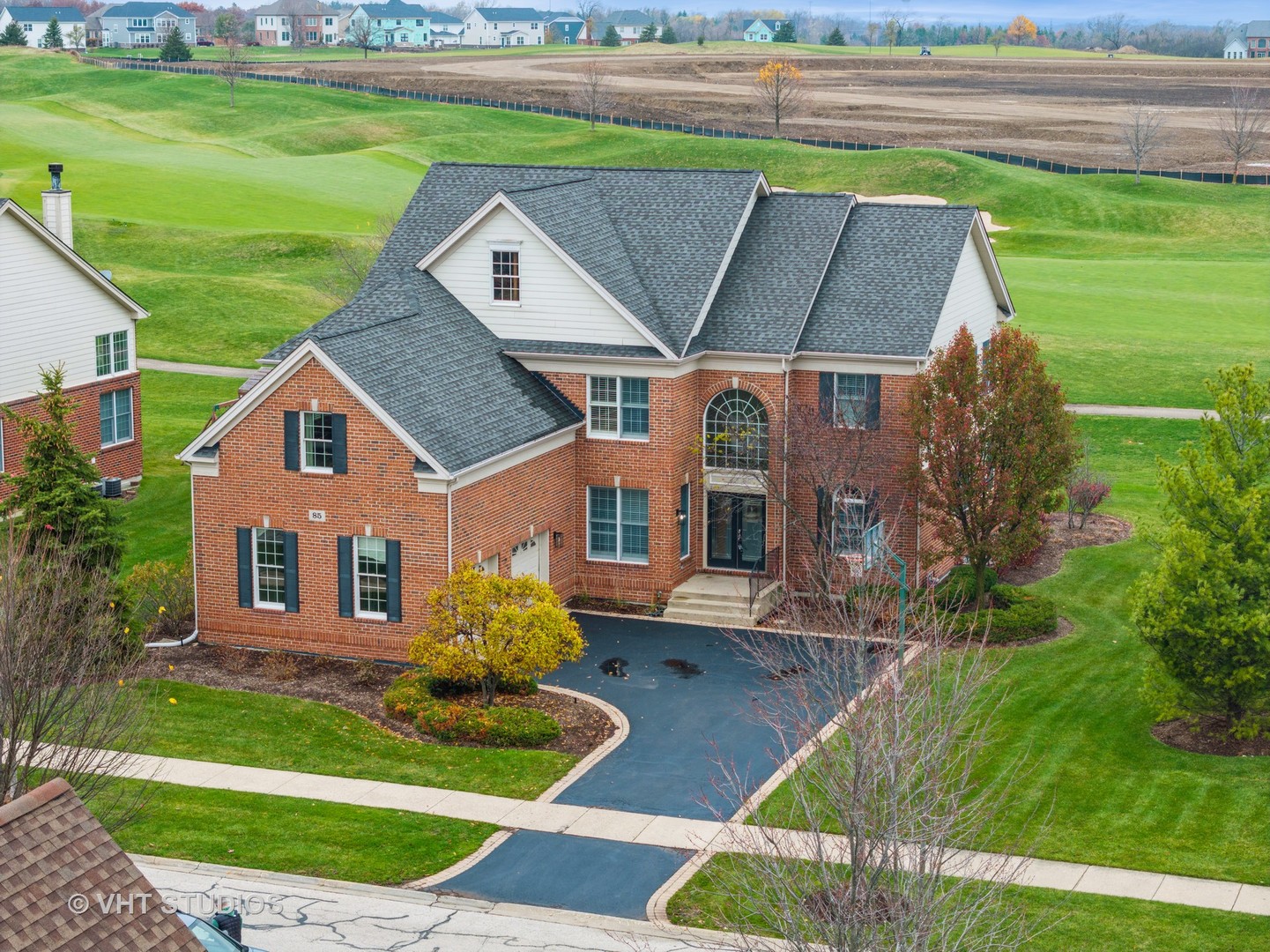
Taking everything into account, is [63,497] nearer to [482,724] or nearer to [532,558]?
[482,724]

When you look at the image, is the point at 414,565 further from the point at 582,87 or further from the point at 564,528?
the point at 582,87

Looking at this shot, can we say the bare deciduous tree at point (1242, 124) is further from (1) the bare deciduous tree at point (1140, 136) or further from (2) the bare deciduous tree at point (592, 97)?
(2) the bare deciduous tree at point (592, 97)

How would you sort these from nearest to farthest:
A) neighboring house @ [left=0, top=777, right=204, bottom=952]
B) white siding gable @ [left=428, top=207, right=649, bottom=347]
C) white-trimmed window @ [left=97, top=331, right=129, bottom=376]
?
1. neighboring house @ [left=0, top=777, right=204, bottom=952]
2. white siding gable @ [left=428, top=207, right=649, bottom=347]
3. white-trimmed window @ [left=97, top=331, right=129, bottom=376]

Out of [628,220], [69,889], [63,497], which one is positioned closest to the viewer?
[69,889]

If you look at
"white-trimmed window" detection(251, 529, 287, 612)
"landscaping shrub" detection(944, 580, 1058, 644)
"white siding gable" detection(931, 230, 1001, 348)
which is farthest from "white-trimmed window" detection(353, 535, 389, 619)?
"white siding gable" detection(931, 230, 1001, 348)

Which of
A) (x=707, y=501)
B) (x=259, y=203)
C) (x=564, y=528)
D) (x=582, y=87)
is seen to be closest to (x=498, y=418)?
(x=564, y=528)

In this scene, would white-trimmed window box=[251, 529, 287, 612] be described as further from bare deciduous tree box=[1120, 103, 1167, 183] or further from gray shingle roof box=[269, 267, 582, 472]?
bare deciduous tree box=[1120, 103, 1167, 183]

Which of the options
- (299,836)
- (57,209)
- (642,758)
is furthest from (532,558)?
(57,209)
